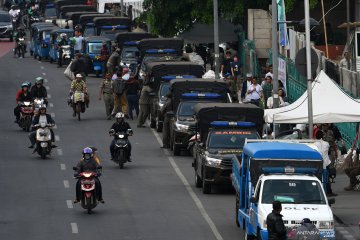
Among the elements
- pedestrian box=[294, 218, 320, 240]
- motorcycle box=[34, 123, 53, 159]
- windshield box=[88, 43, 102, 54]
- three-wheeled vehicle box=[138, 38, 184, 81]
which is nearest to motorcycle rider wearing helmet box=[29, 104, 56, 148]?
motorcycle box=[34, 123, 53, 159]

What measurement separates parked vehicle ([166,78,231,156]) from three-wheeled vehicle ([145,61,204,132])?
100 inches

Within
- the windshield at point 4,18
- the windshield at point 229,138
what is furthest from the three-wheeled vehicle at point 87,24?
the windshield at point 229,138

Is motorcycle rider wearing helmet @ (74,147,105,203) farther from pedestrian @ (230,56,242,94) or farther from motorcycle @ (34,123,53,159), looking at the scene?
pedestrian @ (230,56,242,94)

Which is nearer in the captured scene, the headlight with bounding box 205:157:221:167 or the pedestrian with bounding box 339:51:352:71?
the headlight with bounding box 205:157:221:167

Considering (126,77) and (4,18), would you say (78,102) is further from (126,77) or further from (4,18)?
(4,18)

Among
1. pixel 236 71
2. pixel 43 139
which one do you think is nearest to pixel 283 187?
pixel 43 139

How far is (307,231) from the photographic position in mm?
26547

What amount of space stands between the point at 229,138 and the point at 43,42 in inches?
1721

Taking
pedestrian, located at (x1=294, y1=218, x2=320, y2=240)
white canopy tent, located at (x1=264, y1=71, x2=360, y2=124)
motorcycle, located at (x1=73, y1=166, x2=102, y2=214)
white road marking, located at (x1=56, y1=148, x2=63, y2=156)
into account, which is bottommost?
white road marking, located at (x1=56, y1=148, x2=63, y2=156)

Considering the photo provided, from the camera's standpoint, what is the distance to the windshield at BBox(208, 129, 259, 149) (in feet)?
126

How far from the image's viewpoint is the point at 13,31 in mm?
99375

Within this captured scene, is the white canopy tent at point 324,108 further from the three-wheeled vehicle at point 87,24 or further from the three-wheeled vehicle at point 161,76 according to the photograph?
the three-wheeled vehicle at point 87,24

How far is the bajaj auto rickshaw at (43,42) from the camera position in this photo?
81.2 meters

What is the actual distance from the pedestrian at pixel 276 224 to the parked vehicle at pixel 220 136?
33.0 ft
